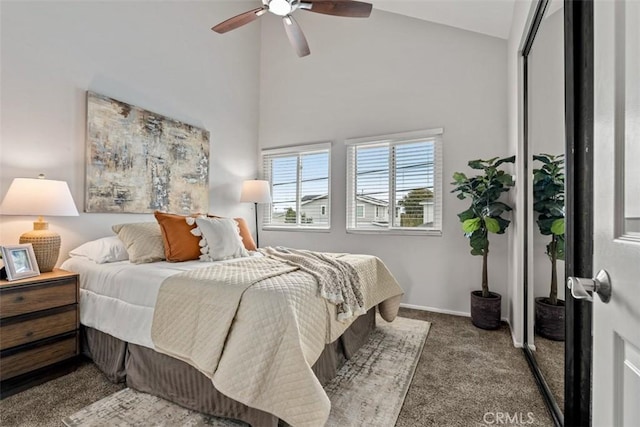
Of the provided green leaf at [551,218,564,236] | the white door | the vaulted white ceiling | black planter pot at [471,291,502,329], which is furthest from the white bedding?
the vaulted white ceiling

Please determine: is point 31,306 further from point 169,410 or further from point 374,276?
point 374,276

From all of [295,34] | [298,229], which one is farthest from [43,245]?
[298,229]

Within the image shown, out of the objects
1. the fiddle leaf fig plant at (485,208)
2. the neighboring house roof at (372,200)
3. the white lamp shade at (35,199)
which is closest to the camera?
the white lamp shade at (35,199)

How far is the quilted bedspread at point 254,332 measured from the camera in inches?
50.8

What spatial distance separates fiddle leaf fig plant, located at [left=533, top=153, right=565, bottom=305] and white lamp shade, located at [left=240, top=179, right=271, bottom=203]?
2.95 metres

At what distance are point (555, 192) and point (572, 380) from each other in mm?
1045

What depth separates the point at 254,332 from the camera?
1.36 metres

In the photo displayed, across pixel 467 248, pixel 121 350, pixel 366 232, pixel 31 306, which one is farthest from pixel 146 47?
pixel 467 248

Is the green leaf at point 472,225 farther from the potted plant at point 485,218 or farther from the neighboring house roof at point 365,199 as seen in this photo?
the neighboring house roof at point 365,199

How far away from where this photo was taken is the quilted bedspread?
1289 mm

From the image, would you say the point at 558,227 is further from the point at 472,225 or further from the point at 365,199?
the point at 365,199

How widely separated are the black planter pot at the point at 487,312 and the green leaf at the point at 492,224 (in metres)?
0.68

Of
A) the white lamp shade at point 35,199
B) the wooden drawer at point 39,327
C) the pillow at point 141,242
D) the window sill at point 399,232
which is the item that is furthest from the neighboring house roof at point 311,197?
the wooden drawer at point 39,327
